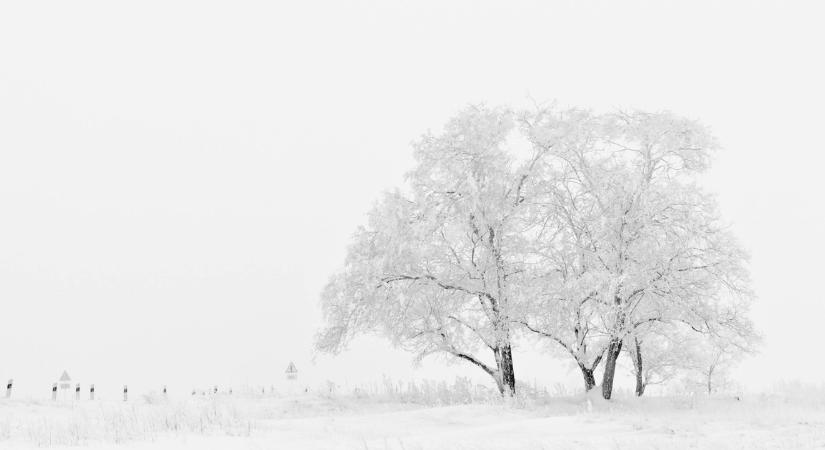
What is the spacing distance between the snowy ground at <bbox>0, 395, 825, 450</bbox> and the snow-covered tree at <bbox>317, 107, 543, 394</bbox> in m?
3.29

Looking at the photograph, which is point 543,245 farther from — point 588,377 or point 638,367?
point 638,367

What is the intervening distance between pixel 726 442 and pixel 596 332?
9.65 metres

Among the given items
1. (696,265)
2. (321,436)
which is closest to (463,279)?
(696,265)

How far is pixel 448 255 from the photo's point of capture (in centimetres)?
2295

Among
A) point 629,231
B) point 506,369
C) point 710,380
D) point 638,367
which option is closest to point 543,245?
point 629,231

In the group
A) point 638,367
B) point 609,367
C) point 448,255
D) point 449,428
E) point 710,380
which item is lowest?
point 449,428

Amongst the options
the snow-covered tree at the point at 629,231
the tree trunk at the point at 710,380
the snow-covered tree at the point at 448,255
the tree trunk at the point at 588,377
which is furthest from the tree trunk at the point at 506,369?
the tree trunk at the point at 710,380

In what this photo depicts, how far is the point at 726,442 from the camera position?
1216 cm

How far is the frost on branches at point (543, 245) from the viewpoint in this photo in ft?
68.1

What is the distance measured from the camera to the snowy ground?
11984 millimetres

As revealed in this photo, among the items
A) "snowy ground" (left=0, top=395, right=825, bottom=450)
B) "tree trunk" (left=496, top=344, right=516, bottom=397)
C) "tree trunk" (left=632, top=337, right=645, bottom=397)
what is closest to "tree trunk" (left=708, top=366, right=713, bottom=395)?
"tree trunk" (left=632, top=337, right=645, bottom=397)

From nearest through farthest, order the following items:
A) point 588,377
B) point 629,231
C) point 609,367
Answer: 1. point 629,231
2. point 609,367
3. point 588,377

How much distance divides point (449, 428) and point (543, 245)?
8631mm

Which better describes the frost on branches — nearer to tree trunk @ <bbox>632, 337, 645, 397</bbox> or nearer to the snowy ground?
the snowy ground
